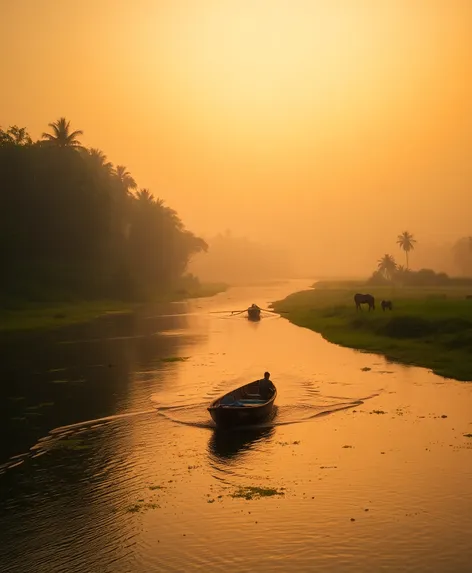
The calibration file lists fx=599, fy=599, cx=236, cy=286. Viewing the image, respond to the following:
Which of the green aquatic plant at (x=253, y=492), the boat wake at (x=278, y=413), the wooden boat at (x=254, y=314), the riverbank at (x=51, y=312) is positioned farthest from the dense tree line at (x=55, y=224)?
the green aquatic plant at (x=253, y=492)

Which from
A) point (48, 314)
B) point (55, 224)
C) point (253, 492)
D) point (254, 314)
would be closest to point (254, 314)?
point (254, 314)

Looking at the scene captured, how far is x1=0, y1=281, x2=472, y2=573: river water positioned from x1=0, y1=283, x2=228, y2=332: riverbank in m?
28.8

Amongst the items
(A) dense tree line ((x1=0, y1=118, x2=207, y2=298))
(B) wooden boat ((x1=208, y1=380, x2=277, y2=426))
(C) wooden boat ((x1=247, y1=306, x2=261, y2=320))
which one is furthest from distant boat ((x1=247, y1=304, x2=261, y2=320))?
(B) wooden boat ((x1=208, y1=380, x2=277, y2=426))

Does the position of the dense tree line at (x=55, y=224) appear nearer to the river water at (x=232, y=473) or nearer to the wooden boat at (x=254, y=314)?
the wooden boat at (x=254, y=314)

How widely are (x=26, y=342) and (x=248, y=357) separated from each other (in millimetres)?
22903

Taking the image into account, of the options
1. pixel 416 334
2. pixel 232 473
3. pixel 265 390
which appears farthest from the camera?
pixel 416 334

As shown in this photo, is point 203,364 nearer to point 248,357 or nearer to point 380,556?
point 248,357

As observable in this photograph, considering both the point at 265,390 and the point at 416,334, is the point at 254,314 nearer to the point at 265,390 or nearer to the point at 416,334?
the point at 416,334

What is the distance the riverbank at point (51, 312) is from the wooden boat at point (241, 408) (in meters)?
44.0

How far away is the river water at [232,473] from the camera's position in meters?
15.2

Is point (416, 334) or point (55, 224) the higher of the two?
point (55, 224)

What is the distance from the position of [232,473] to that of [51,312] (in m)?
64.4

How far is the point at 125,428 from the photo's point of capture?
90.3 feet

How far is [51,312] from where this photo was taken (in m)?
80.6
